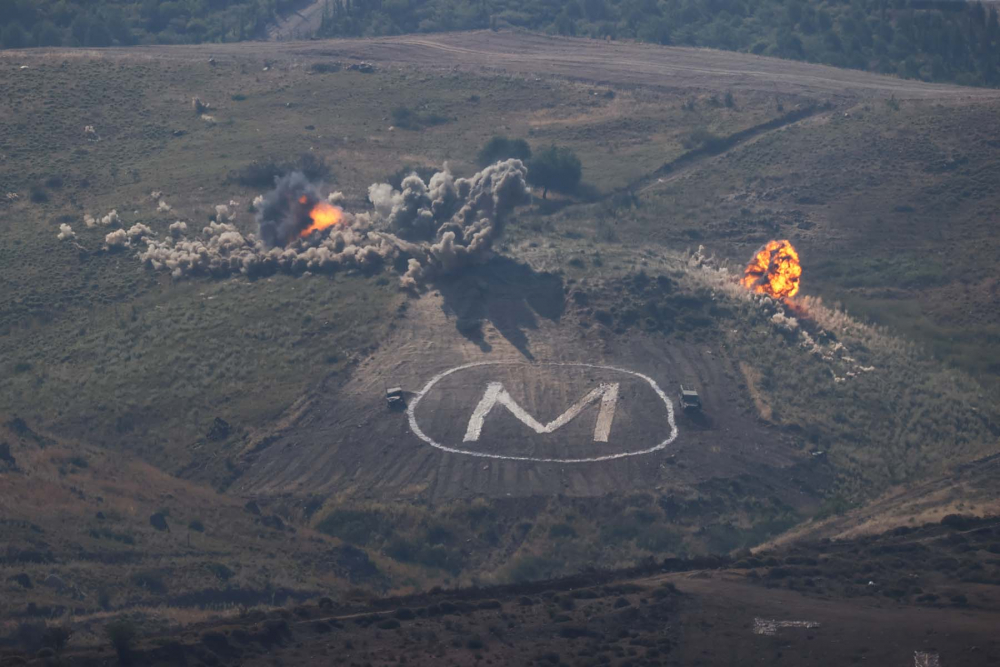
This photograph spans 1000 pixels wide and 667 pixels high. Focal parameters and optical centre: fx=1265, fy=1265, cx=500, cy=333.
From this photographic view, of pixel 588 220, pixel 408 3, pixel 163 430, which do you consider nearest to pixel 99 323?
pixel 163 430

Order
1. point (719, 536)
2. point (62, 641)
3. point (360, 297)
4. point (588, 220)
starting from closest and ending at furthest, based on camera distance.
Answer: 1. point (62, 641)
2. point (719, 536)
3. point (360, 297)
4. point (588, 220)

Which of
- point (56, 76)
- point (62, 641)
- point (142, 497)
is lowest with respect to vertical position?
point (142, 497)

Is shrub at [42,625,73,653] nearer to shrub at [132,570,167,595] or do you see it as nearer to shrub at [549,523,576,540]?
shrub at [132,570,167,595]

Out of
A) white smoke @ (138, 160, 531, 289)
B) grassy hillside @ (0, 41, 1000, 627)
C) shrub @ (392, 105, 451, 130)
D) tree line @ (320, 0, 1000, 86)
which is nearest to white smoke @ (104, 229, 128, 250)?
white smoke @ (138, 160, 531, 289)

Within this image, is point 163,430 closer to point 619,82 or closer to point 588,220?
point 588,220

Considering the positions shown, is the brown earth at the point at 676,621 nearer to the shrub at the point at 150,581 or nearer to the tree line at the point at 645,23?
the shrub at the point at 150,581

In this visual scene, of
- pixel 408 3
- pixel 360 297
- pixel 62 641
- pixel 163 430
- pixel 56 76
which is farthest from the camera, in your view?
pixel 408 3

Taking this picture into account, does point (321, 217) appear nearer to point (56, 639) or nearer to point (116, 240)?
point (116, 240)
